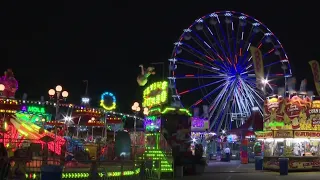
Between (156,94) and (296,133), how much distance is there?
9.16 meters

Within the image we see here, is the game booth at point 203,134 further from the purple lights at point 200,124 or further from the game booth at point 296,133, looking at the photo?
the game booth at point 296,133

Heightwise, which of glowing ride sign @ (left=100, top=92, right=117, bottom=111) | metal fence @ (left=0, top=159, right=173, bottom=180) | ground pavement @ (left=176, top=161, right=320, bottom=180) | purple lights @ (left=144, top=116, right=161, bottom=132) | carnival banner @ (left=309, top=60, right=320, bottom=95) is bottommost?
ground pavement @ (left=176, top=161, right=320, bottom=180)

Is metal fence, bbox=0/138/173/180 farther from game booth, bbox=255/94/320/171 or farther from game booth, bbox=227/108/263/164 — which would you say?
game booth, bbox=227/108/263/164

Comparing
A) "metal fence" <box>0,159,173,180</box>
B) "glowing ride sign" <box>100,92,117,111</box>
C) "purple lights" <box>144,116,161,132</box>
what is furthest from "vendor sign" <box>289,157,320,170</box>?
"metal fence" <box>0,159,173,180</box>

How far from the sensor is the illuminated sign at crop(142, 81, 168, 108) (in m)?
24.1

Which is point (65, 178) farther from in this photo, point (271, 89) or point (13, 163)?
point (271, 89)

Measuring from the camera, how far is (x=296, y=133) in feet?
88.7

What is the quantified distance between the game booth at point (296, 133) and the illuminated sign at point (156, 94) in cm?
809

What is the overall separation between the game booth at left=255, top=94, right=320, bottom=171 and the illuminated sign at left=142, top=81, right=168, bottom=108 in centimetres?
809

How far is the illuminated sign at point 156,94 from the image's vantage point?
24109mm

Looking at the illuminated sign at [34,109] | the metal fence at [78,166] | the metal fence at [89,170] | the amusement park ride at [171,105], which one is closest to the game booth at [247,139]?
the amusement park ride at [171,105]

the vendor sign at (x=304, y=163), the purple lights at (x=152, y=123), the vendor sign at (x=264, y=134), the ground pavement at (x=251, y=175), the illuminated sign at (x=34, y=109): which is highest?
the illuminated sign at (x=34, y=109)

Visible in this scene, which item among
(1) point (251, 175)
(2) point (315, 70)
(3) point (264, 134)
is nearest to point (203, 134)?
(3) point (264, 134)

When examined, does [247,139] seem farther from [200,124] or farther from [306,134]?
[306,134]
